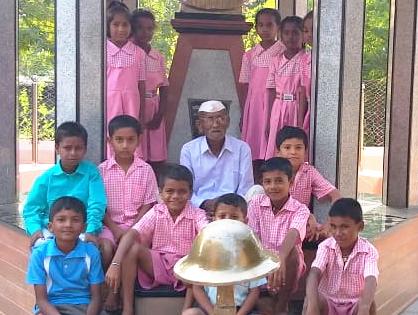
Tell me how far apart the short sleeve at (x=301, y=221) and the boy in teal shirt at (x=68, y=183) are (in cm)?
107

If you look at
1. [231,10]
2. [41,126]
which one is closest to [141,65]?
[231,10]

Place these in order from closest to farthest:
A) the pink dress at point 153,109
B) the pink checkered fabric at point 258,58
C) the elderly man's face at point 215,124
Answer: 1. the elderly man's face at point 215,124
2. the pink checkered fabric at point 258,58
3. the pink dress at point 153,109

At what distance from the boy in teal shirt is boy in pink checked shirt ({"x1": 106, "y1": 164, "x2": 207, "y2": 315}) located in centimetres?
31

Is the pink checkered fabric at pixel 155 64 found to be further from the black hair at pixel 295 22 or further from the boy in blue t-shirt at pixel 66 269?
the boy in blue t-shirt at pixel 66 269

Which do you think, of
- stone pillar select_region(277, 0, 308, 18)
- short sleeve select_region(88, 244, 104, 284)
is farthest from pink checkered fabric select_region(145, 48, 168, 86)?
short sleeve select_region(88, 244, 104, 284)

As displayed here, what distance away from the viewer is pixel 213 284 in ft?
5.74

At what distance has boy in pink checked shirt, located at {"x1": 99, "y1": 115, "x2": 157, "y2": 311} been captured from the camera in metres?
4.39

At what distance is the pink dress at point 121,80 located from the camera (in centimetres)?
555

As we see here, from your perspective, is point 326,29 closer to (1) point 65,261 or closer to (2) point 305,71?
(2) point 305,71

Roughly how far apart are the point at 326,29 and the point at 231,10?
182 cm

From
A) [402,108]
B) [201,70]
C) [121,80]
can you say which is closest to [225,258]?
[121,80]

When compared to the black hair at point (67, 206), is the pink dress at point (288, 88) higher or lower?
higher

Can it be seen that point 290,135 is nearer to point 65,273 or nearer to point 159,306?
point 159,306

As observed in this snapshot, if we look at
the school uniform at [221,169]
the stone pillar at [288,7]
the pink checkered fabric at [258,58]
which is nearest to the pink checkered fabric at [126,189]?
the school uniform at [221,169]
